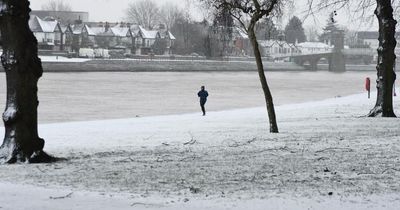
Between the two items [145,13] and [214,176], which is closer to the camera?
[214,176]

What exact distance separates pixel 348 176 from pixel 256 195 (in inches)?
72.7

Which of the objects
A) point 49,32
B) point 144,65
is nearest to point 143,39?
point 49,32

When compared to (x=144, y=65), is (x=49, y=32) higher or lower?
higher

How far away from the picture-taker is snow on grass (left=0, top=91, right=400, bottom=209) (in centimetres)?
784

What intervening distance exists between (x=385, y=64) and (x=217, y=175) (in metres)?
13.3

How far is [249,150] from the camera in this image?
12203mm

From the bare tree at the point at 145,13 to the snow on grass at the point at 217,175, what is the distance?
142 meters

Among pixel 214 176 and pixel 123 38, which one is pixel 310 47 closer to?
pixel 123 38

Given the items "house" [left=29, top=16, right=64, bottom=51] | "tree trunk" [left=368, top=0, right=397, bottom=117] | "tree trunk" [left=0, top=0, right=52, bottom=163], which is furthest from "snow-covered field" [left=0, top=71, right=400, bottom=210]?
"house" [left=29, top=16, right=64, bottom=51]

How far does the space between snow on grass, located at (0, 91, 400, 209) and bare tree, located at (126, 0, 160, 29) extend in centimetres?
14180

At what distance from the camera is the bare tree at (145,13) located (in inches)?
6063

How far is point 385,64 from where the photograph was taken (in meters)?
21.2

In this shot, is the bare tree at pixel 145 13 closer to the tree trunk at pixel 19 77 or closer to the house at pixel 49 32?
the house at pixel 49 32

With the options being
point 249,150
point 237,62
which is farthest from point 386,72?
point 237,62
